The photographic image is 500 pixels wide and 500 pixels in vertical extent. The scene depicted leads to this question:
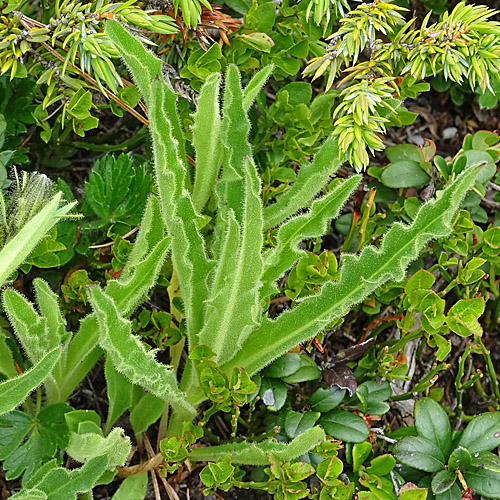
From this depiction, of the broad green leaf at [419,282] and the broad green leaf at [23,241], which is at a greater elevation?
the broad green leaf at [23,241]

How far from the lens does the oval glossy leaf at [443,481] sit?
1.52 metres

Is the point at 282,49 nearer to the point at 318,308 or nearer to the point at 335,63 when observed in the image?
the point at 335,63

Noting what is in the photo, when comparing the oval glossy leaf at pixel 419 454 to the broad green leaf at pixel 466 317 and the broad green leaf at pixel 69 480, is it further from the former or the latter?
the broad green leaf at pixel 69 480

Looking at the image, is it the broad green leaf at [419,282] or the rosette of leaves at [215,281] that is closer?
the rosette of leaves at [215,281]

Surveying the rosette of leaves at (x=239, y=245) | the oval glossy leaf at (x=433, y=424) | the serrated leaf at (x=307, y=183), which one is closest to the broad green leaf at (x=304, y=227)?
the rosette of leaves at (x=239, y=245)

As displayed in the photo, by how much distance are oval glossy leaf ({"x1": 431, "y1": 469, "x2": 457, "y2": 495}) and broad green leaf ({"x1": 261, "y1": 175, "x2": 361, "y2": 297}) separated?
0.64 meters

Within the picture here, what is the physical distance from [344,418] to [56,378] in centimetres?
70

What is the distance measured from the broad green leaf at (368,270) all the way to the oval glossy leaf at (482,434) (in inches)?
19.0

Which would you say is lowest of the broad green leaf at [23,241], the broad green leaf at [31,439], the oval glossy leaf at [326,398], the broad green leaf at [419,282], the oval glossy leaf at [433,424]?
the oval glossy leaf at [433,424]

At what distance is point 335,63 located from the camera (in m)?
1.55

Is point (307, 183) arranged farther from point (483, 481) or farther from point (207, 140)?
point (483, 481)

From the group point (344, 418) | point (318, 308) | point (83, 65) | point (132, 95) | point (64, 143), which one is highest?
point (83, 65)

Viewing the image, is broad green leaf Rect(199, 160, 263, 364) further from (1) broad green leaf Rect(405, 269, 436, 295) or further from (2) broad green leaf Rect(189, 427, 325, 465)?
(1) broad green leaf Rect(405, 269, 436, 295)

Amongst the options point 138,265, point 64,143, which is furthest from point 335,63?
point 64,143
